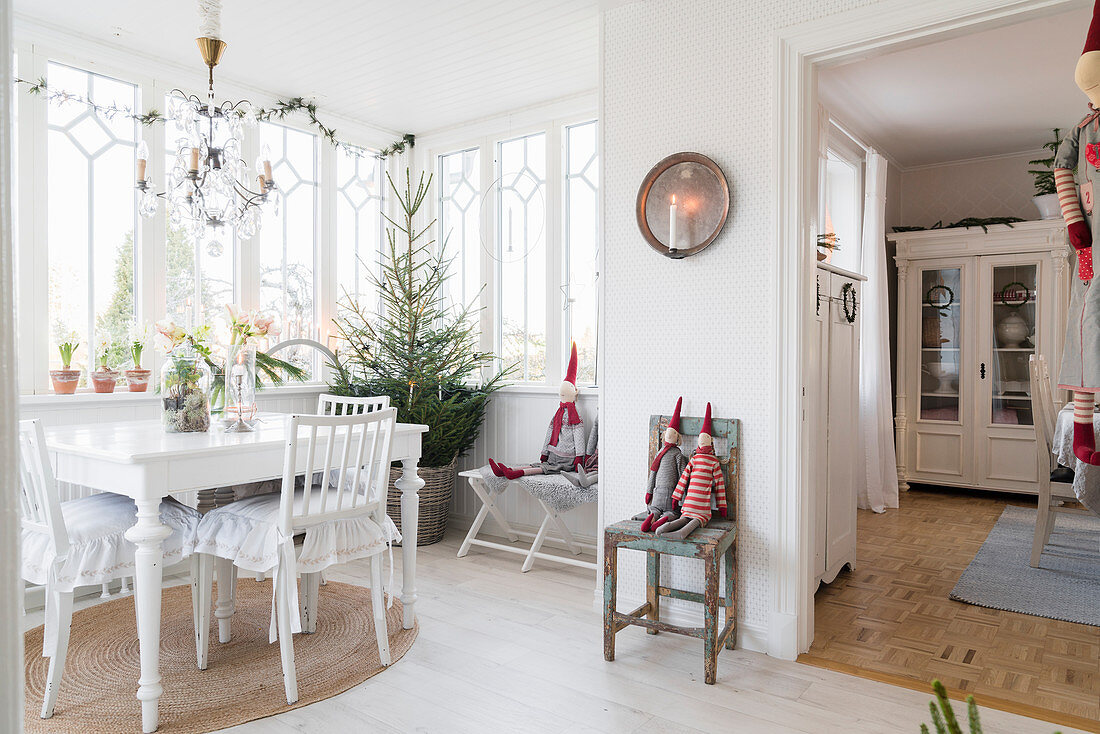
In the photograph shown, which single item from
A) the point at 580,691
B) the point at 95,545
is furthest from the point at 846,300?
the point at 95,545

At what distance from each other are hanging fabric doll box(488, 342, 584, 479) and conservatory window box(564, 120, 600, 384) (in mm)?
330

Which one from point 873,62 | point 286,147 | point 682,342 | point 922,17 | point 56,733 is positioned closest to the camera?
Result: point 56,733

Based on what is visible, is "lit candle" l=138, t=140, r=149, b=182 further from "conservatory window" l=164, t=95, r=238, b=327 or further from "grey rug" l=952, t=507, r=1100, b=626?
"grey rug" l=952, t=507, r=1100, b=626

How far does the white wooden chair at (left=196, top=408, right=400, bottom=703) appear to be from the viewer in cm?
237

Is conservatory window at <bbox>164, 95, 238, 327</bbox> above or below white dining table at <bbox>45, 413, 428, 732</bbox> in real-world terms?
→ above

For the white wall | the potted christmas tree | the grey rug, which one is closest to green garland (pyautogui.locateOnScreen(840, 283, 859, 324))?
the grey rug

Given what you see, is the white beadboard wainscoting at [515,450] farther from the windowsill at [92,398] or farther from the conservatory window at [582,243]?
the windowsill at [92,398]

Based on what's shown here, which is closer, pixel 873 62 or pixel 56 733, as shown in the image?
pixel 56 733

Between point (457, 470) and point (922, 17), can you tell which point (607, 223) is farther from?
point (457, 470)

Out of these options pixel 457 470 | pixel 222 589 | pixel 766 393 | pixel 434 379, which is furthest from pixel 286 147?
pixel 766 393

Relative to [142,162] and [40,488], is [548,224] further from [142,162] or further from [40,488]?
[40,488]

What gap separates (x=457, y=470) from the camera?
15.5 ft

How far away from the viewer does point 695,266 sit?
9.64ft

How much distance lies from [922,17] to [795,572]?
1936 millimetres
